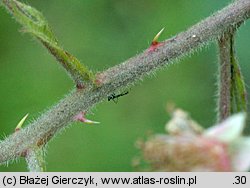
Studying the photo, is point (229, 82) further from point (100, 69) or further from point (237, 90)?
point (100, 69)

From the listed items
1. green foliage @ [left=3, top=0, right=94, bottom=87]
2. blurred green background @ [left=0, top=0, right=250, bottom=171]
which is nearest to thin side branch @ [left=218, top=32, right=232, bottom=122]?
green foliage @ [left=3, top=0, right=94, bottom=87]

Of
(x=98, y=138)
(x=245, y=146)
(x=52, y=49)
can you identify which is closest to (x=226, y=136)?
(x=245, y=146)

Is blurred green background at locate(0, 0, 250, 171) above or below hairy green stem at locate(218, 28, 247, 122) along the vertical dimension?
above

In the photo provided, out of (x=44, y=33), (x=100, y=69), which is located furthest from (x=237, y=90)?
(x=100, y=69)

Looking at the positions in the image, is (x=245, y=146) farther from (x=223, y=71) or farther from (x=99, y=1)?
(x=99, y=1)

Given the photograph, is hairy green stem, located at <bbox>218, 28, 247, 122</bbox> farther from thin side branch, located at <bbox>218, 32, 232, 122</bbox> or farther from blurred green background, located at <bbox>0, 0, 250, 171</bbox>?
blurred green background, located at <bbox>0, 0, 250, 171</bbox>

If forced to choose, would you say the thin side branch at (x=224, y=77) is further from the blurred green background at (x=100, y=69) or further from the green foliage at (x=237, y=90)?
the blurred green background at (x=100, y=69)

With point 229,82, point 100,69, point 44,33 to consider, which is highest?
point 100,69

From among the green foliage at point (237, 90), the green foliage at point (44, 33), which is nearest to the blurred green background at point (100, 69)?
the green foliage at point (237, 90)

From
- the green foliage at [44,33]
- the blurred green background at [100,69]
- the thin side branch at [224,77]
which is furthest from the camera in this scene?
the blurred green background at [100,69]
